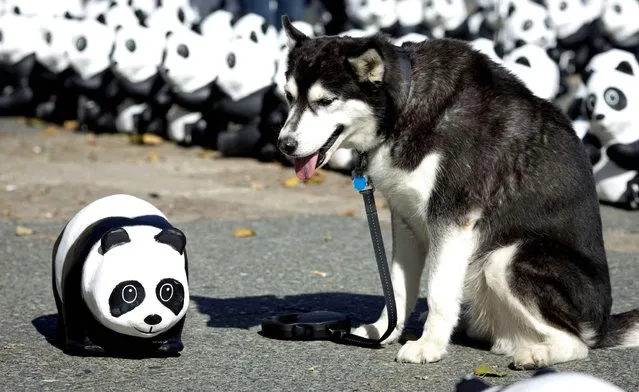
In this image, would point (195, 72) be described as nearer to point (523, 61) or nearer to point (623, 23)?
point (523, 61)

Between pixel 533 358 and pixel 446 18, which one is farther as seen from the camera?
pixel 446 18

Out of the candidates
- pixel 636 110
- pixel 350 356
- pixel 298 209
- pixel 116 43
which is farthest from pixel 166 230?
pixel 116 43

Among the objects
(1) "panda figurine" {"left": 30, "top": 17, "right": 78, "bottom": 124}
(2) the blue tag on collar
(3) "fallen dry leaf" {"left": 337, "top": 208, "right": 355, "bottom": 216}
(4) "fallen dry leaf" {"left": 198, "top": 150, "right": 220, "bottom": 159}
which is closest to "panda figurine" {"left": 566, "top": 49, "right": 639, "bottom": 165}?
(3) "fallen dry leaf" {"left": 337, "top": 208, "right": 355, "bottom": 216}

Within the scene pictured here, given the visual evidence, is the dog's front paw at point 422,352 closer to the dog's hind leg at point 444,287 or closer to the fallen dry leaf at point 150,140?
the dog's hind leg at point 444,287

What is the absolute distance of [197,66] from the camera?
9.98m

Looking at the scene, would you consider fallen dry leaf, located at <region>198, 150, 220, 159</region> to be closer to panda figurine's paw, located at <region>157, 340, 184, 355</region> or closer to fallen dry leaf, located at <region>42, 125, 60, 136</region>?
fallen dry leaf, located at <region>42, 125, 60, 136</region>

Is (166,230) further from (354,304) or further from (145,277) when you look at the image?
(354,304)

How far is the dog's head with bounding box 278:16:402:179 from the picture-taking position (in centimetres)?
448

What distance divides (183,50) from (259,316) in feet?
16.6

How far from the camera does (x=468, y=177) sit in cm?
456

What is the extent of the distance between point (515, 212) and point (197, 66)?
19.1 feet

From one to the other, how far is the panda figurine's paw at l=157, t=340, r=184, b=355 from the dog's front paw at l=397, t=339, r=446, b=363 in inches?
36.0

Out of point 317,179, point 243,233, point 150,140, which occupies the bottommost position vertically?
point 150,140

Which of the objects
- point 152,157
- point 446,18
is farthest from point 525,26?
point 152,157
